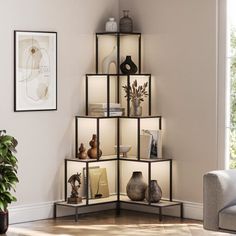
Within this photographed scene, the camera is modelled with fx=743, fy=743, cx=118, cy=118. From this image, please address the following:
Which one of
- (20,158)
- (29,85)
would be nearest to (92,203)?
(20,158)

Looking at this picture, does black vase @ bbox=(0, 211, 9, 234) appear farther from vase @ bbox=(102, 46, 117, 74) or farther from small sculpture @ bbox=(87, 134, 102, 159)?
vase @ bbox=(102, 46, 117, 74)

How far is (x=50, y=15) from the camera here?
7.45 metres

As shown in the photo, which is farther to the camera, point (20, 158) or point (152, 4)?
point (152, 4)

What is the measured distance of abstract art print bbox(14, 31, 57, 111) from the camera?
7.20 m

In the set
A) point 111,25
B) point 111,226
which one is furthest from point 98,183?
point 111,25

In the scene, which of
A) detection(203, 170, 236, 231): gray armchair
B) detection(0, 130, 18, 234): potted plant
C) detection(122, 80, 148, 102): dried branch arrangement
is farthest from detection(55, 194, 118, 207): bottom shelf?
detection(203, 170, 236, 231): gray armchair

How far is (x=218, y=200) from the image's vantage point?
5805mm

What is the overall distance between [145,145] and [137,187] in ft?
1.44

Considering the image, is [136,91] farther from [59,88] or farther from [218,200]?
[218,200]

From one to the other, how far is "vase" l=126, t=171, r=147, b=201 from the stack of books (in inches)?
26.0

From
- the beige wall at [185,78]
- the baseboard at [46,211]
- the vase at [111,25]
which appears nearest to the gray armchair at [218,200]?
the beige wall at [185,78]

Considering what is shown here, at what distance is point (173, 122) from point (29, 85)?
5.03ft

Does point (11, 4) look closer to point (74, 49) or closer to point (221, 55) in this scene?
point (74, 49)

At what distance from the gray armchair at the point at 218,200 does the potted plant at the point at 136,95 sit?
Answer: 77.4 inches
